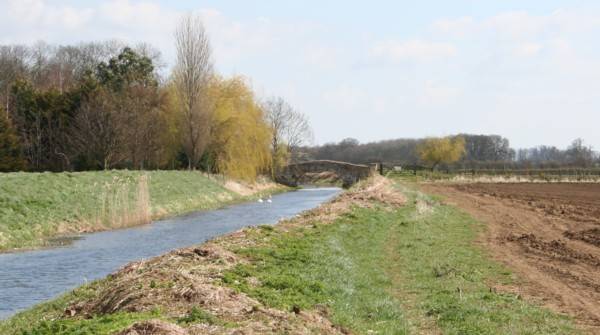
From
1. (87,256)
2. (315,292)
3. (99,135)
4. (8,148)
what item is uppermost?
(99,135)

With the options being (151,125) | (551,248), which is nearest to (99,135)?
(151,125)

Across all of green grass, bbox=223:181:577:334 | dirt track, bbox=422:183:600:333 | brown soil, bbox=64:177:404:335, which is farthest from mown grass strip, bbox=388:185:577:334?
brown soil, bbox=64:177:404:335

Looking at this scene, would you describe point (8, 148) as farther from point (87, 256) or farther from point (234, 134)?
point (87, 256)

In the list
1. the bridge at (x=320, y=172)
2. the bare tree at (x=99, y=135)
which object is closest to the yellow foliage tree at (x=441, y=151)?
the bridge at (x=320, y=172)

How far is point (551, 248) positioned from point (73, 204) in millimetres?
18183

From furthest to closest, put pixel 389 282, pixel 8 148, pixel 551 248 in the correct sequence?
pixel 8 148
pixel 551 248
pixel 389 282

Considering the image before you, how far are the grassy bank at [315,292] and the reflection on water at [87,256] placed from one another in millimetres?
2130

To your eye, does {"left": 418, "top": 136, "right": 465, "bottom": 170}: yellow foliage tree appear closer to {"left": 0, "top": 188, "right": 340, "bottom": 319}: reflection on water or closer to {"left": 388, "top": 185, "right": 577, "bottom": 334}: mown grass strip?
{"left": 0, "top": 188, "right": 340, "bottom": 319}: reflection on water

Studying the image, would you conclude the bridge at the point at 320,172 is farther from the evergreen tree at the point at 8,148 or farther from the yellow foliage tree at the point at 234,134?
the evergreen tree at the point at 8,148

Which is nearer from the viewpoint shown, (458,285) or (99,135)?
(458,285)

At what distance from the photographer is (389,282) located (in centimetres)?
1359

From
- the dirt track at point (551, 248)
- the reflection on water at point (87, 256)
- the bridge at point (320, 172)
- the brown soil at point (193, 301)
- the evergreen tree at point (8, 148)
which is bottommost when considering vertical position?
the reflection on water at point (87, 256)

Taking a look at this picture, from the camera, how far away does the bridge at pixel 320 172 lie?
65938 millimetres

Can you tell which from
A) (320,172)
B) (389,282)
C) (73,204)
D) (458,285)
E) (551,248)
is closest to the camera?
(458,285)
